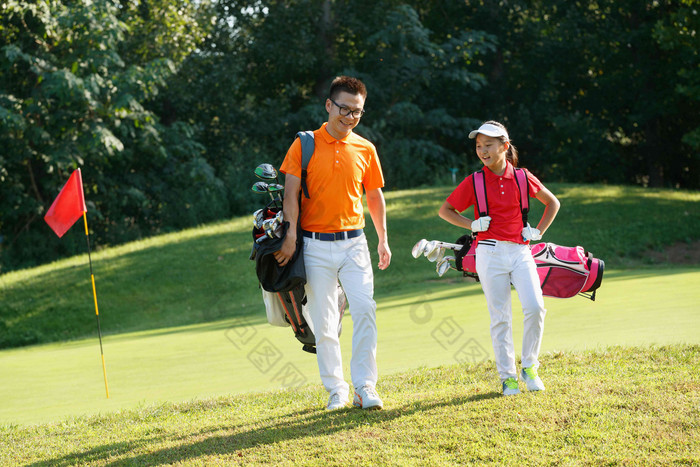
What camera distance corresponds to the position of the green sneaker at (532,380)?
5062 millimetres

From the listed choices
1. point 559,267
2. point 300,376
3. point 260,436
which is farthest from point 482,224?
point 300,376

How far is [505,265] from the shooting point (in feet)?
16.9

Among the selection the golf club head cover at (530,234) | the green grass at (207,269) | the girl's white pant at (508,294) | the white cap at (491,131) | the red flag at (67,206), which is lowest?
the green grass at (207,269)

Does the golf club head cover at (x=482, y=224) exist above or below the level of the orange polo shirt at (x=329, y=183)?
below

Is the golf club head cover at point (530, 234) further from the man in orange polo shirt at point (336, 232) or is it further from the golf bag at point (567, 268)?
the man in orange polo shirt at point (336, 232)

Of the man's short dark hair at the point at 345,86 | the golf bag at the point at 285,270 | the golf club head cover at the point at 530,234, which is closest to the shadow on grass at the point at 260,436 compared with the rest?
the golf bag at the point at 285,270

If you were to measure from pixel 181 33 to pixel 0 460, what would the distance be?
842 inches

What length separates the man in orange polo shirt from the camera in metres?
5.04

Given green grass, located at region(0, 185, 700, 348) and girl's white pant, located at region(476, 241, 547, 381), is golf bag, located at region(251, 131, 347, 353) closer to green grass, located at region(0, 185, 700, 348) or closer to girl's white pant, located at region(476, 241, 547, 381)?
A: girl's white pant, located at region(476, 241, 547, 381)

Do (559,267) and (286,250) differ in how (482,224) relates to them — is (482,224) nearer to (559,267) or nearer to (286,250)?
(559,267)

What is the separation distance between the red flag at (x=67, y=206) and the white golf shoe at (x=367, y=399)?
4.14m

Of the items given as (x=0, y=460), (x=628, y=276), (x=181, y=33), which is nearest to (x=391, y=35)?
(x=181, y=33)

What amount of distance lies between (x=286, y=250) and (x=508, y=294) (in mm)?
1509

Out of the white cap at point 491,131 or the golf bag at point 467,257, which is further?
the golf bag at point 467,257
